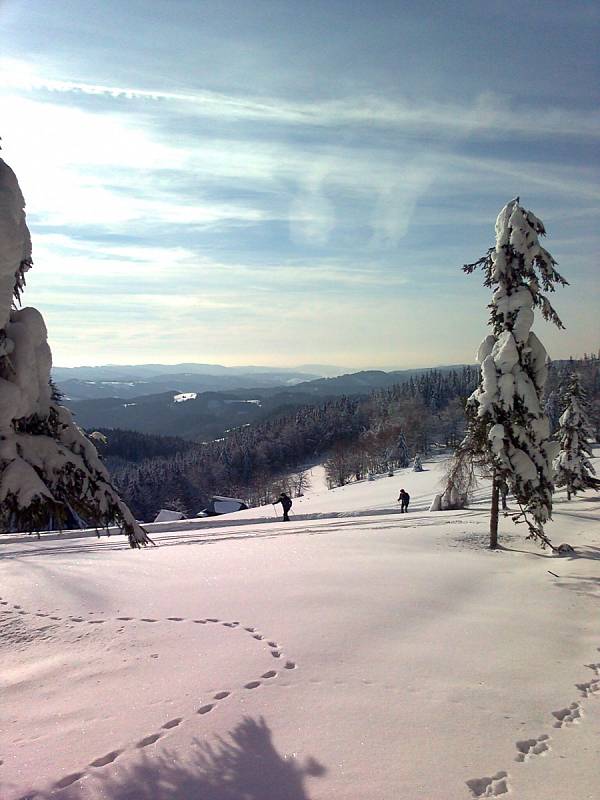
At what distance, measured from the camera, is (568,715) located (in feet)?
17.4

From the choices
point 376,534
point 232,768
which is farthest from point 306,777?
point 376,534

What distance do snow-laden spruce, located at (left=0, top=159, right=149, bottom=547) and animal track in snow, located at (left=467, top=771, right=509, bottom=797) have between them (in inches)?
212

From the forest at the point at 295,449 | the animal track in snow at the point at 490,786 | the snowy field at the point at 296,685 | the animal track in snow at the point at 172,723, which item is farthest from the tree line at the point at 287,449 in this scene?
the animal track in snow at the point at 490,786

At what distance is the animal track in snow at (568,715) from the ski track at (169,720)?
2.84 m

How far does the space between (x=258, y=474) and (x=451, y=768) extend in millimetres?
116472

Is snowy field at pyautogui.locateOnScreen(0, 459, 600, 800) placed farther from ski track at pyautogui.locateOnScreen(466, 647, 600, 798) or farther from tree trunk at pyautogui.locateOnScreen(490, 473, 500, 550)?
tree trunk at pyautogui.locateOnScreen(490, 473, 500, 550)

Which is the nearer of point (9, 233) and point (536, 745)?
point (536, 745)

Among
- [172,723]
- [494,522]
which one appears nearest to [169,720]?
[172,723]

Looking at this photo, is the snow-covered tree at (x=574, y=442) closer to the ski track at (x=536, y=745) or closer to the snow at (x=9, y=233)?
the ski track at (x=536, y=745)

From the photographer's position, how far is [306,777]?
13.4 ft

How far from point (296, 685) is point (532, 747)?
2.38 m

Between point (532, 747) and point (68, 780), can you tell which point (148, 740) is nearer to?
point (68, 780)

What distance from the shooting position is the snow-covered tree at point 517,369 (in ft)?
49.2

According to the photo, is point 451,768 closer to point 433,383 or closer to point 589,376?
point 433,383
